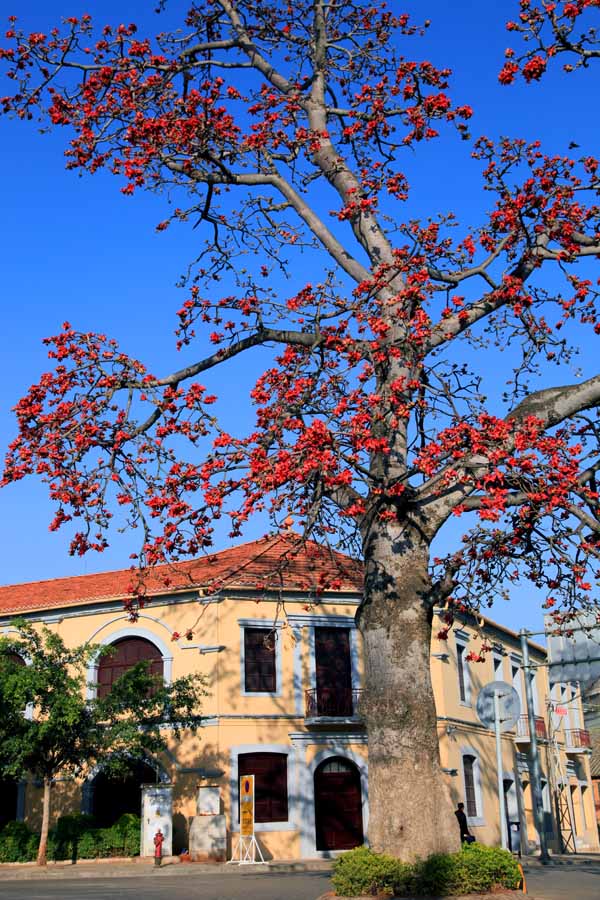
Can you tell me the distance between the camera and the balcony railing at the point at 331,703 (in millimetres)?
25938

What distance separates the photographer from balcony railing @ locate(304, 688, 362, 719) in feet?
85.1

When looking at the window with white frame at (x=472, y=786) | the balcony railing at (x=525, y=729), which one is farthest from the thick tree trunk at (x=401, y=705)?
the balcony railing at (x=525, y=729)

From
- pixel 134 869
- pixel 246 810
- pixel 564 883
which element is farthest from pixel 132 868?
pixel 564 883

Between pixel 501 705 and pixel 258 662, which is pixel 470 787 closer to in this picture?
pixel 258 662

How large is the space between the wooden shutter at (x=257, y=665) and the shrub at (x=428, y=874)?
16.3 metres

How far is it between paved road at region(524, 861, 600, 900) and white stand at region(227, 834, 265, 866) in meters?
6.39

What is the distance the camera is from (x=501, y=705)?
1188 centimetres

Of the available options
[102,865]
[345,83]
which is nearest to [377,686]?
[345,83]

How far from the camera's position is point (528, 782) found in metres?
34.8

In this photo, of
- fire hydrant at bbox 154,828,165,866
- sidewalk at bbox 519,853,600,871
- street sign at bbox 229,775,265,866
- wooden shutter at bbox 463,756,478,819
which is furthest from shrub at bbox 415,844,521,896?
wooden shutter at bbox 463,756,478,819

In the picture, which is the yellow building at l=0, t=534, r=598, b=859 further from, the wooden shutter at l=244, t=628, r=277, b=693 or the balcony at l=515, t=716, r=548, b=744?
the balcony at l=515, t=716, r=548, b=744

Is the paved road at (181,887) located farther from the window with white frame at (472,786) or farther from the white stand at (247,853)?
the window with white frame at (472,786)

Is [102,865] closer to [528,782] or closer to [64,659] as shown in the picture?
[64,659]

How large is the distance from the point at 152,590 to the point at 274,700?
4.57 metres
